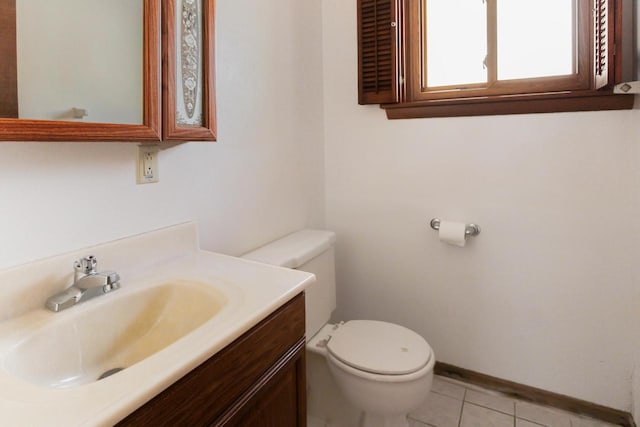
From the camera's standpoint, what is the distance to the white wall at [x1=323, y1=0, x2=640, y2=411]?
60.2 inches

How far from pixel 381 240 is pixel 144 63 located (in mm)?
1378

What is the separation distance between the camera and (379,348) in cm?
143

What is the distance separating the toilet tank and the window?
74cm

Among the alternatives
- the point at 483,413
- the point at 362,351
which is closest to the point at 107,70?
the point at 362,351

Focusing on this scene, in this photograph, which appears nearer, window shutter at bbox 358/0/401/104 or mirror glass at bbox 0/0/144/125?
mirror glass at bbox 0/0/144/125

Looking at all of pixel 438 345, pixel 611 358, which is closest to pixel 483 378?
pixel 438 345

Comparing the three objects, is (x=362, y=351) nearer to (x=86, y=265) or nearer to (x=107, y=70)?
(x=86, y=265)

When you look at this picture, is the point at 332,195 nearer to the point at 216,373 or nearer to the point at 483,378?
the point at 483,378

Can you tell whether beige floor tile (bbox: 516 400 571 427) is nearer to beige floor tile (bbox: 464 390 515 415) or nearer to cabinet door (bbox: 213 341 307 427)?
beige floor tile (bbox: 464 390 515 415)

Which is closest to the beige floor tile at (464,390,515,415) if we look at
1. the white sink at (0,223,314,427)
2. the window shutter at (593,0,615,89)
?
the white sink at (0,223,314,427)

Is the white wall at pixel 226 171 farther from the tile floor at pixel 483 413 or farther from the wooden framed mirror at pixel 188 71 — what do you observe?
the tile floor at pixel 483 413

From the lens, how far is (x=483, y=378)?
1.82 metres

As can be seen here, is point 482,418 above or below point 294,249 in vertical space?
below

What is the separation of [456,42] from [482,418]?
1699 mm
